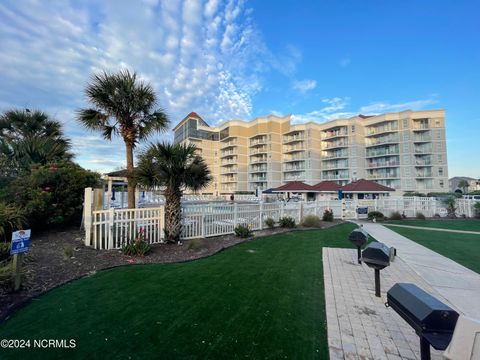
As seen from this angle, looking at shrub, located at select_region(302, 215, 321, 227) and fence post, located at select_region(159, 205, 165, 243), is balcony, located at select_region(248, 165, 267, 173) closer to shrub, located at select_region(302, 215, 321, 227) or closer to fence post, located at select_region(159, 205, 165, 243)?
shrub, located at select_region(302, 215, 321, 227)

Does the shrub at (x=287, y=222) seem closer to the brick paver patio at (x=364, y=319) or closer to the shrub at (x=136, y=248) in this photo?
the brick paver patio at (x=364, y=319)

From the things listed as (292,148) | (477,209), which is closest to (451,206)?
(477,209)

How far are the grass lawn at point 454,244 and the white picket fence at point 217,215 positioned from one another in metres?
4.99

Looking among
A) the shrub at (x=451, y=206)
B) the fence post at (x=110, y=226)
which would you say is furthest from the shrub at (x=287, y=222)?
the shrub at (x=451, y=206)

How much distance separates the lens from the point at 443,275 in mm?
5199

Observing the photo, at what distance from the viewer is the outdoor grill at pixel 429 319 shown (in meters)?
1.63

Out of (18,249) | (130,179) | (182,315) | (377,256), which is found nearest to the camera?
(182,315)

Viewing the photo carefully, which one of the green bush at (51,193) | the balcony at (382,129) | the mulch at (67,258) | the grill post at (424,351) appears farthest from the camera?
the balcony at (382,129)

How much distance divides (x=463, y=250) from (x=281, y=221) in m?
6.76

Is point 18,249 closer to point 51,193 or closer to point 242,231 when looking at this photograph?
point 51,193

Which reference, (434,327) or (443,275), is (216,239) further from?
(434,327)

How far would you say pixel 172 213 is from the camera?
24.6 feet

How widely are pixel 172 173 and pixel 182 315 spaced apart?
187 inches

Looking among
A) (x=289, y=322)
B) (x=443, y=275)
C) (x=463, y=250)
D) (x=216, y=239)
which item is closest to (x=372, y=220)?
(x=463, y=250)
